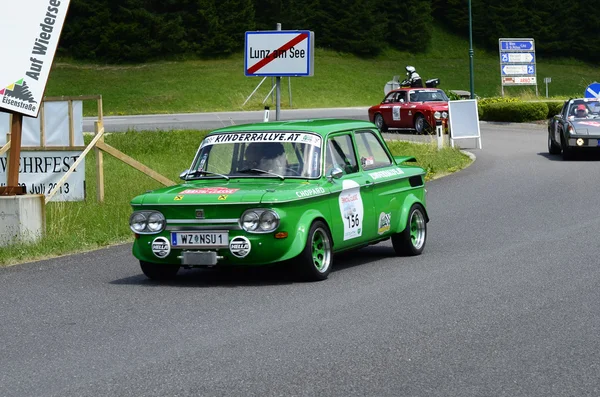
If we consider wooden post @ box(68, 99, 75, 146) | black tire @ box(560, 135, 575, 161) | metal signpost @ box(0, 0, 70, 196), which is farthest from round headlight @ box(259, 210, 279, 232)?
black tire @ box(560, 135, 575, 161)

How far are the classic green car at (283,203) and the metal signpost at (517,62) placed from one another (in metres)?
35.6

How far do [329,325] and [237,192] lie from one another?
7.65 ft

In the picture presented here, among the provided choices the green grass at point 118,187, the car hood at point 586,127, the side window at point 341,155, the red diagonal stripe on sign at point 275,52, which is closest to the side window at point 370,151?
the side window at point 341,155

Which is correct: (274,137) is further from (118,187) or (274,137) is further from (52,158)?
(118,187)

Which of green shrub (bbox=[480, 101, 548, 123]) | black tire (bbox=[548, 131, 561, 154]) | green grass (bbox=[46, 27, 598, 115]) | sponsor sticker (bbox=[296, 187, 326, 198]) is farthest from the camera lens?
green grass (bbox=[46, 27, 598, 115])

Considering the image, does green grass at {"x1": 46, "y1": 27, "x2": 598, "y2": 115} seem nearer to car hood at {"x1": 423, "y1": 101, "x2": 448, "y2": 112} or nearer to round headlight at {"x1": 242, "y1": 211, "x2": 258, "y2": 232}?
car hood at {"x1": 423, "y1": 101, "x2": 448, "y2": 112}

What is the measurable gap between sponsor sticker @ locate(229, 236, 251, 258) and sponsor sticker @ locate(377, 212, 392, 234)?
1957mm

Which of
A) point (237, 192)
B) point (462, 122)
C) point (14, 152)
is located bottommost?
point (237, 192)

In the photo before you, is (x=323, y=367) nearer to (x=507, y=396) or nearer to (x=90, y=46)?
(x=507, y=396)

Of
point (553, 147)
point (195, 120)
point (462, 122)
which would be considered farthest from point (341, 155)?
point (195, 120)

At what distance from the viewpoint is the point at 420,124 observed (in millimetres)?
34969

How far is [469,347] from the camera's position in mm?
7258

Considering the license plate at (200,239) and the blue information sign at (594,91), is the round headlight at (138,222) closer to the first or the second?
the license plate at (200,239)

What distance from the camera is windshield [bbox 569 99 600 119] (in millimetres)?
25406
